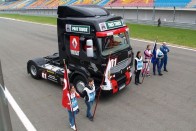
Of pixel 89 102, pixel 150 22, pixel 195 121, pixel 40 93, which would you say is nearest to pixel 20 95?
pixel 40 93

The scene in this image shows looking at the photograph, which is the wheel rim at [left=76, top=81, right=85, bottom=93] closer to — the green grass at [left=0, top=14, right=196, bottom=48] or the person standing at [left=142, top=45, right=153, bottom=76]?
the person standing at [left=142, top=45, right=153, bottom=76]

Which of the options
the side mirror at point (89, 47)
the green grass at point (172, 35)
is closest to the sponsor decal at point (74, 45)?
the side mirror at point (89, 47)

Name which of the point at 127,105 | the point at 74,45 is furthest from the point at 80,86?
the point at 127,105

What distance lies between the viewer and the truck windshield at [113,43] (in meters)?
8.17

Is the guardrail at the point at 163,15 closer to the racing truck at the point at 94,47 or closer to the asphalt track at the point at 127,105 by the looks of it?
the asphalt track at the point at 127,105

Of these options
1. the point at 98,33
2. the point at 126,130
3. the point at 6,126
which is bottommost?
the point at 126,130

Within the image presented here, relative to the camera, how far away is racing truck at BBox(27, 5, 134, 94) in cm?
810

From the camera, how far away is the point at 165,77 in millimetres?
11094

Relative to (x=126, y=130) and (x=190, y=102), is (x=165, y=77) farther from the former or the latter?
(x=126, y=130)

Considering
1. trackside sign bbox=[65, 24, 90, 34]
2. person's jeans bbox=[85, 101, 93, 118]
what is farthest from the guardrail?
person's jeans bbox=[85, 101, 93, 118]

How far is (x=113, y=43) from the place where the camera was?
343 inches

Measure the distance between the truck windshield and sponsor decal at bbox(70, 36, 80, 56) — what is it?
38.7 inches

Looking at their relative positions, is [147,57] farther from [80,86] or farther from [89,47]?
[89,47]

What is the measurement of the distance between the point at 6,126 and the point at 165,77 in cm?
846
